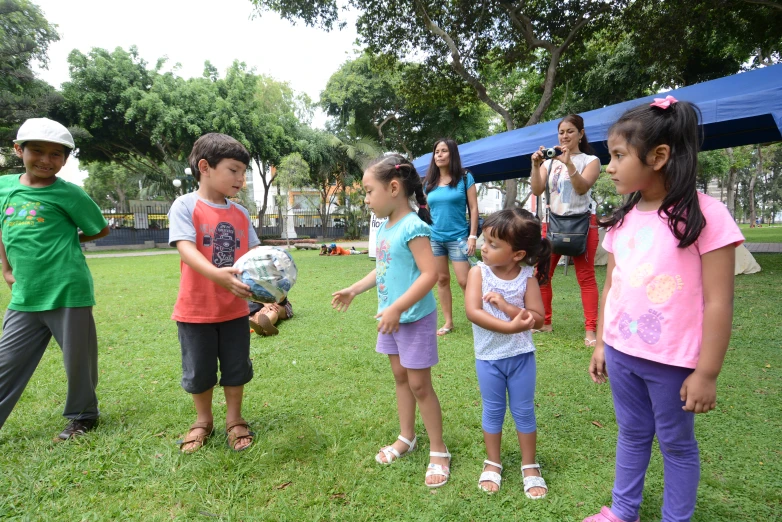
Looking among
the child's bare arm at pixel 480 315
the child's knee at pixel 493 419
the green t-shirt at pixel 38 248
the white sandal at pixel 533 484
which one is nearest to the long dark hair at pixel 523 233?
the child's bare arm at pixel 480 315

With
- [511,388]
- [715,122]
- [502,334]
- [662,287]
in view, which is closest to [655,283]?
[662,287]

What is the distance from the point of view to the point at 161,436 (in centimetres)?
271

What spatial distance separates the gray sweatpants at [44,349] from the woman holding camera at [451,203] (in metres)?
2.86

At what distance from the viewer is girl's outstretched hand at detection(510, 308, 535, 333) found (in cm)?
194

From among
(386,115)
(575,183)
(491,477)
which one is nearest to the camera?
(491,477)

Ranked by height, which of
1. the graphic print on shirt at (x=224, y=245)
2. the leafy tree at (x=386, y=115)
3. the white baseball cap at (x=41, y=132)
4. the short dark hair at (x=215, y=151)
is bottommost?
the graphic print on shirt at (x=224, y=245)

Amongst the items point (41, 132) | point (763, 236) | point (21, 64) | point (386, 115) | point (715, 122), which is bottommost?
point (763, 236)

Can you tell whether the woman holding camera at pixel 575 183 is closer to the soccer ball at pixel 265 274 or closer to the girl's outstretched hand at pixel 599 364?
the girl's outstretched hand at pixel 599 364

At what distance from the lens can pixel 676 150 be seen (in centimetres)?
153

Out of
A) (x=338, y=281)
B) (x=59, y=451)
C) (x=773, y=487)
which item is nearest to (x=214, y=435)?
(x=59, y=451)

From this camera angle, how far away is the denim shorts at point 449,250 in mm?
4355

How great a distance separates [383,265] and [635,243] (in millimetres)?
1117

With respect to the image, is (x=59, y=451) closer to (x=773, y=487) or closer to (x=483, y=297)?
(x=483, y=297)

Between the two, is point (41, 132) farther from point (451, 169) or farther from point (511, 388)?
point (451, 169)
